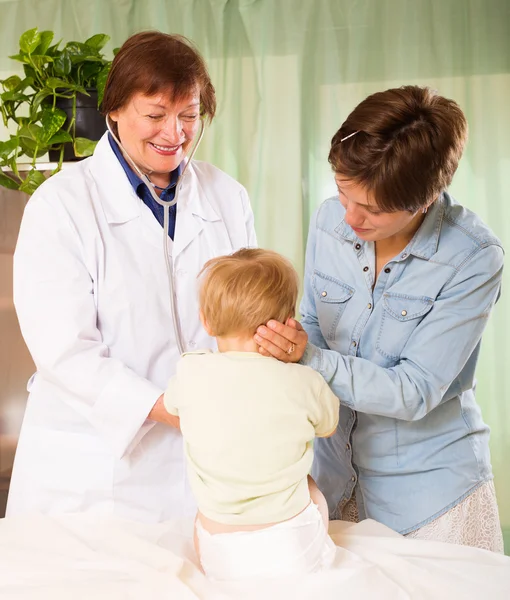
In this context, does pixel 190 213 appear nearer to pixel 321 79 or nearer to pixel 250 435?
pixel 250 435

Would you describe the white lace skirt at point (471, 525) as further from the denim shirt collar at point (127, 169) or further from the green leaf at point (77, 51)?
the green leaf at point (77, 51)

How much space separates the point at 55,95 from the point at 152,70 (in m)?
0.92

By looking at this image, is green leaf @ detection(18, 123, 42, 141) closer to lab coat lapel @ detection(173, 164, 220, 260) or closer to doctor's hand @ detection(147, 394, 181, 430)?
lab coat lapel @ detection(173, 164, 220, 260)

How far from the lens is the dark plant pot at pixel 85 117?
7.50 ft

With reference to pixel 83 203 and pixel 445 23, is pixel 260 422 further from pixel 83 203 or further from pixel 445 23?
pixel 445 23

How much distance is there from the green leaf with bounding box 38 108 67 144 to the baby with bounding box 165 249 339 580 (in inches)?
48.6

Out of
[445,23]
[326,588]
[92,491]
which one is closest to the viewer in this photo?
[326,588]

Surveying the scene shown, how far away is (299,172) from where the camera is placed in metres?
3.21

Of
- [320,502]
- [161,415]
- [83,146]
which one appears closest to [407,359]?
[320,502]

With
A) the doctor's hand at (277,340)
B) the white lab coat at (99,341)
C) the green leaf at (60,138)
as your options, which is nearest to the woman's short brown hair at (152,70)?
the white lab coat at (99,341)

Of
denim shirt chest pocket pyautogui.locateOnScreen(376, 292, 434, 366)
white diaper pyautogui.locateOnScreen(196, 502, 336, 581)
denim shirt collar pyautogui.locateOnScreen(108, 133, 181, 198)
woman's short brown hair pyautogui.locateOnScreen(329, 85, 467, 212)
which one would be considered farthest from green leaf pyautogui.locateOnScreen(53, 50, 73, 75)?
white diaper pyautogui.locateOnScreen(196, 502, 336, 581)

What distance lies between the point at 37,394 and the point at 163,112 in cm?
63

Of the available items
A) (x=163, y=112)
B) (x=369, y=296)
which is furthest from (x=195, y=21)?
(x=369, y=296)

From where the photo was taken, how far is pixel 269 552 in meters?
1.15
